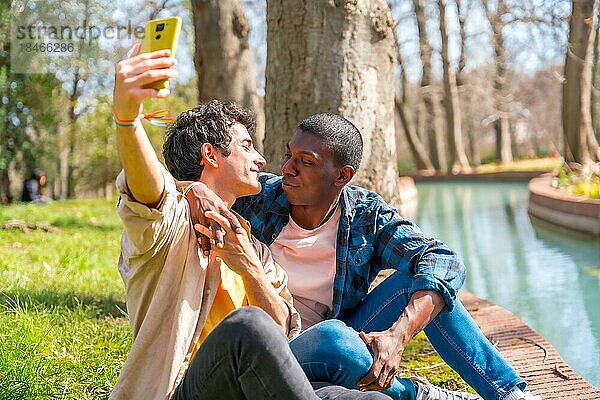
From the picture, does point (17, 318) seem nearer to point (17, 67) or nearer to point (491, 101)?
point (17, 67)

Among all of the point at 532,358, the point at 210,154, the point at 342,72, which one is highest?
the point at 342,72

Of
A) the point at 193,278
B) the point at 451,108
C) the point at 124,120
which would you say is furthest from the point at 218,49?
the point at 451,108

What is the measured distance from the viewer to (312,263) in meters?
3.02

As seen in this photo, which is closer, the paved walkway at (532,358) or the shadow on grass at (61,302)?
the paved walkway at (532,358)

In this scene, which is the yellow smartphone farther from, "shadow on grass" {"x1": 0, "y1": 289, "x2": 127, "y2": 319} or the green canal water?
the green canal water

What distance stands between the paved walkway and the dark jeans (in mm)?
1620

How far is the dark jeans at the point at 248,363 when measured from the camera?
6.58 ft

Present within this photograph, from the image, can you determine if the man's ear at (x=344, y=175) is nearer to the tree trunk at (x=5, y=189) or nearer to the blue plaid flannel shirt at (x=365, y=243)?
the blue plaid flannel shirt at (x=365, y=243)

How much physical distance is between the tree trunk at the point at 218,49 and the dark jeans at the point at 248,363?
300 inches

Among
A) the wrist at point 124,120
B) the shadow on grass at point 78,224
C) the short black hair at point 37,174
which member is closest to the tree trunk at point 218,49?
the shadow on grass at point 78,224

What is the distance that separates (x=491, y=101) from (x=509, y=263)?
28934 millimetres

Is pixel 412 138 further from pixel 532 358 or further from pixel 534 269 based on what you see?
pixel 532 358

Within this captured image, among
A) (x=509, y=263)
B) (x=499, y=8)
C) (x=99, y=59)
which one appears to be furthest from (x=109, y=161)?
(x=509, y=263)

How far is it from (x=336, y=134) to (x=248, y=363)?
112 cm
